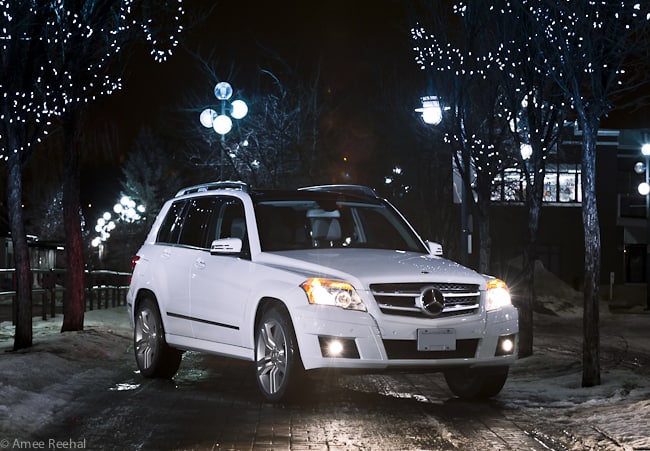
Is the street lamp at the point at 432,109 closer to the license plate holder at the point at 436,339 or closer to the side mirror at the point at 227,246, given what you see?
the side mirror at the point at 227,246

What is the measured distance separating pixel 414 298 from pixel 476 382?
1489 millimetres

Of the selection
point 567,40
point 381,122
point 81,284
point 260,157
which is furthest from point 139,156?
point 567,40

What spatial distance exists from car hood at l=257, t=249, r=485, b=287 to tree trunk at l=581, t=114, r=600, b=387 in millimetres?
2218

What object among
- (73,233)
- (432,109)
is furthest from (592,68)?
(73,233)

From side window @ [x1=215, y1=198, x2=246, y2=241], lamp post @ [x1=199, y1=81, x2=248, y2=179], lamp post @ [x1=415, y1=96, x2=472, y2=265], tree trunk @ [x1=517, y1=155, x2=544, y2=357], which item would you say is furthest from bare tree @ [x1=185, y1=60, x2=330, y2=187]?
side window @ [x1=215, y1=198, x2=246, y2=241]

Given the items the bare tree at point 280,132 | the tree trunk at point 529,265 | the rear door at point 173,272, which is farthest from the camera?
the bare tree at point 280,132

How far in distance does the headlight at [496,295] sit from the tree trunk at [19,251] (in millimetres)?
7833

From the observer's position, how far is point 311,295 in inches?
373

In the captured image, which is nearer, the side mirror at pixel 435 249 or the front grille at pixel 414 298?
the front grille at pixel 414 298

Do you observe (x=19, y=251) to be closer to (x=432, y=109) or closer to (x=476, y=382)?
(x=432, y=109)

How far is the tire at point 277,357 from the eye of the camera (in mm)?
9594

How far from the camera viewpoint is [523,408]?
33.2 ft

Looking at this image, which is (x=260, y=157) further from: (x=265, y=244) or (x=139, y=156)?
(x=139, y=156)

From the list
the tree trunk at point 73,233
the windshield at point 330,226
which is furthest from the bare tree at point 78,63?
the windshield at point 330,226
